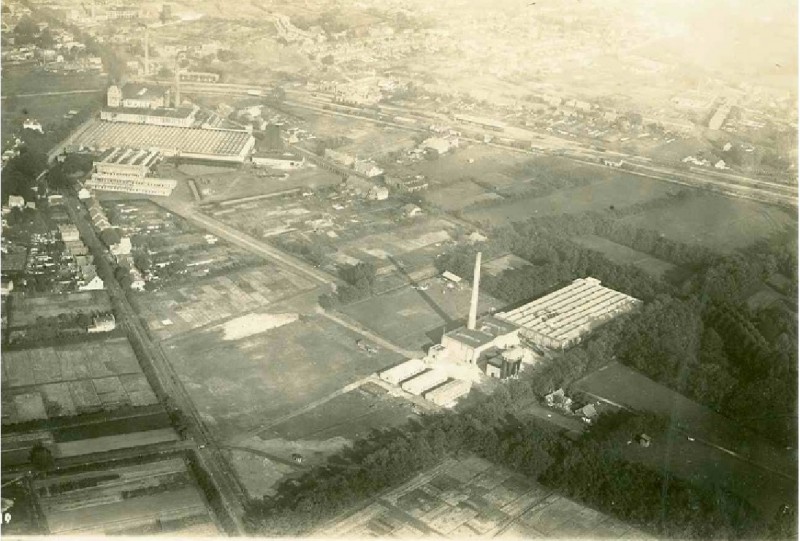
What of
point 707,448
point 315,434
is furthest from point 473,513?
point 707,448

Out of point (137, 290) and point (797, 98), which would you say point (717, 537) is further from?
point (797, 98)

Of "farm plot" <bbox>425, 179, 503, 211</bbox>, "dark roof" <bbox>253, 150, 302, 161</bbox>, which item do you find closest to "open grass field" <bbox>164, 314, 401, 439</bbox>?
"farm plot" <bbox>425, 179, 503, 211</bbox>

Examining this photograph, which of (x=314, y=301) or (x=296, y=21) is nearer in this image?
(x=314, y=301)

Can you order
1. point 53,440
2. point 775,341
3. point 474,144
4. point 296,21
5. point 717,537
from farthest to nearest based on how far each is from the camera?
point 296,21
point 474,144
point 775,341
point 53,440
point 717,537

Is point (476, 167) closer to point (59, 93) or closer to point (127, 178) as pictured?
point (127, 178)

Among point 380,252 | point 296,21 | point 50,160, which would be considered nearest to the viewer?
point 380,252

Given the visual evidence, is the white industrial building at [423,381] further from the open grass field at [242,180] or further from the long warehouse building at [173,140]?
the long warehouse building at [173,140]

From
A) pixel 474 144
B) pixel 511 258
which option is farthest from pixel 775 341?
pixel 474 144
